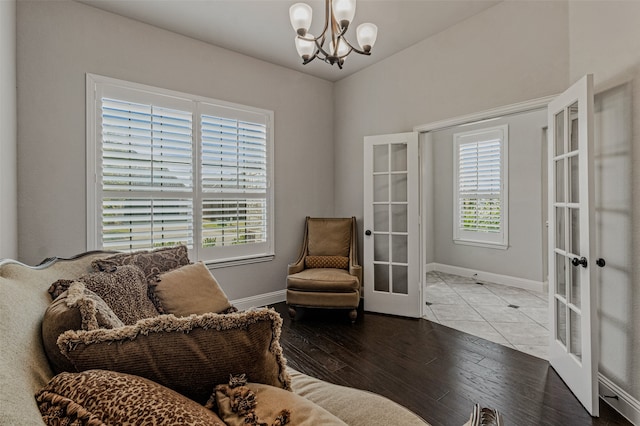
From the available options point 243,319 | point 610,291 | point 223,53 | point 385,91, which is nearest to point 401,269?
point 610,291

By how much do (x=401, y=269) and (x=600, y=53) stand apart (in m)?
2.44

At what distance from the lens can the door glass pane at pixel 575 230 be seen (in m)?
2.03

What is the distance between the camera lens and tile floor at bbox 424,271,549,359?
2.86 m

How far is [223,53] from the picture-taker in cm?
342

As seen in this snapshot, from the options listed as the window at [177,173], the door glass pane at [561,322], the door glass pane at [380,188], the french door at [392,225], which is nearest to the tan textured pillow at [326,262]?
the french door at [392,225]

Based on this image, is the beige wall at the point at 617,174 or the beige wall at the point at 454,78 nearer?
the beige wall at the point at 617,174

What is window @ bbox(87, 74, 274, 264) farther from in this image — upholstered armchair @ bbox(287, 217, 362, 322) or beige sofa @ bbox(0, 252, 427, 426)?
beige sofa @ bbox(0, 252, 427, 426)

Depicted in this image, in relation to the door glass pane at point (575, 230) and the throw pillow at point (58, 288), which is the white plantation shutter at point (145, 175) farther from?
the door glass pane at point (575, 230)

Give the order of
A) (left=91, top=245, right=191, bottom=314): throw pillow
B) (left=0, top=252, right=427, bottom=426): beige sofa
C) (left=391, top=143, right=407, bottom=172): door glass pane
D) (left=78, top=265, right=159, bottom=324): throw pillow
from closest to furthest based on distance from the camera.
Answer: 1. (left=0, top=252, right=427, bottom=426): beige sofa
2. (left=78, top=265, right=159, bottom=324): throw pillow
3. (left=91, top=245, right=191, bottom=314): throw pillow
4. (left=391, top=143, right=407, bottom=172): door glass pane

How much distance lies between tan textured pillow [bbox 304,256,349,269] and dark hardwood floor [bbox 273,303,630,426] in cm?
69

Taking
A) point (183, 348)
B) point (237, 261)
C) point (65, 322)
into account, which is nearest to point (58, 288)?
point (65, 322)

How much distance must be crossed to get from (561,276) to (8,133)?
4.08 m

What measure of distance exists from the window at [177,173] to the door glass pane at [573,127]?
2893 mm

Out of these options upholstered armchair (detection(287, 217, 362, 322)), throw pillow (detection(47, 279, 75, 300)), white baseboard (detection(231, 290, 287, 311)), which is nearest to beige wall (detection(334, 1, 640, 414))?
upholstered armchair (detection(287, 217, 362, 322))
